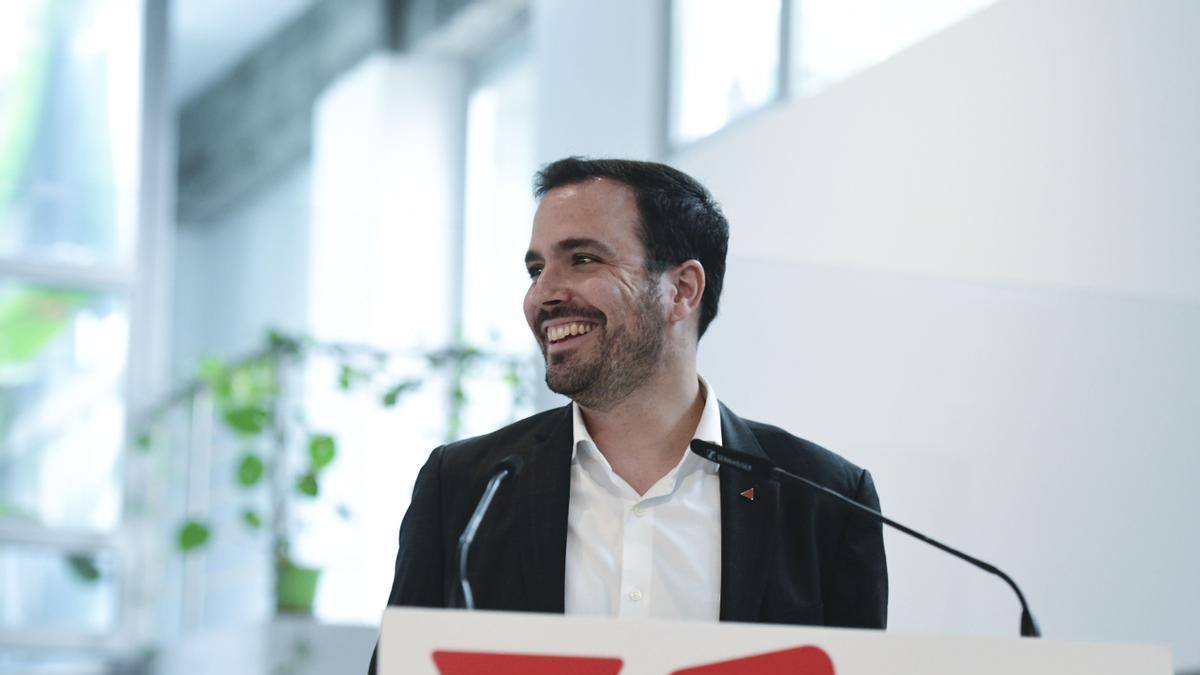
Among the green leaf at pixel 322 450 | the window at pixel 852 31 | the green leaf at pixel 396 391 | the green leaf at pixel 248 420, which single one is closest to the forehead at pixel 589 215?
the window at pixel 852 31

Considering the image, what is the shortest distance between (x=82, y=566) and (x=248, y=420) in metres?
2.44

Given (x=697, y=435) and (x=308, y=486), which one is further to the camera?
(x=308, y=486)

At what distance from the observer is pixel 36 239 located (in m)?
6.73

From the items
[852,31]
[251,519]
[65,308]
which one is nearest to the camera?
[852,31]

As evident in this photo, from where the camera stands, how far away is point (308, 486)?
4.11 meters

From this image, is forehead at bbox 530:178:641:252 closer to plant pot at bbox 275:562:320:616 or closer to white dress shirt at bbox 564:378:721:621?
white dress shirt at bbox 564:378:721:621

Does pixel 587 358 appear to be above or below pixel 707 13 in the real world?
below

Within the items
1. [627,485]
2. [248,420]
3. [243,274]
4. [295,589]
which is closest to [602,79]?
[248,420]

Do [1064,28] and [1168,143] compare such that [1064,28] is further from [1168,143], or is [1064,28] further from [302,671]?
[302,671]

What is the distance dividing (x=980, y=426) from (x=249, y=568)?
4118 mm

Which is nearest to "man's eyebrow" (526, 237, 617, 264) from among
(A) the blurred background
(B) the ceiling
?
(A) the blurred background

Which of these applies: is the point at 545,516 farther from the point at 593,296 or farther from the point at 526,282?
the point at 526,282

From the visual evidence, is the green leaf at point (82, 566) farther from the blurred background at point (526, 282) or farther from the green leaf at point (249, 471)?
the green leaf at point (249, 471)

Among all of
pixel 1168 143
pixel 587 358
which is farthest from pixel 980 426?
pixel 587 358
